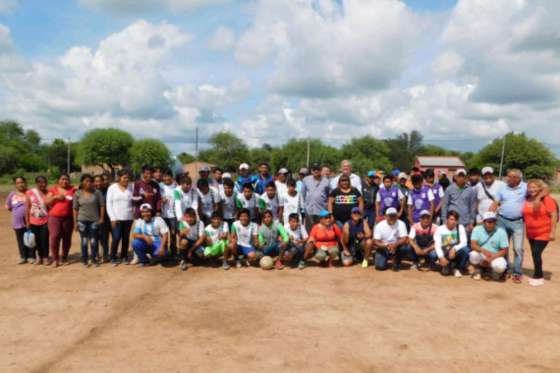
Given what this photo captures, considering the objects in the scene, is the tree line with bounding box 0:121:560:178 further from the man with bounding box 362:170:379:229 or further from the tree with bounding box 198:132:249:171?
the man with bounding box 362:170:379:229

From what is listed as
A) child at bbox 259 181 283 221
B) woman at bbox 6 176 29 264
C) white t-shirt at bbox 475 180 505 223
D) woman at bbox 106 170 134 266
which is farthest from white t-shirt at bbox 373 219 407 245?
woman at bbox 6 176 29 264

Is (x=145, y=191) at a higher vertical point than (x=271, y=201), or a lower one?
higher

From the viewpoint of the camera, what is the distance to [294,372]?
3484mm

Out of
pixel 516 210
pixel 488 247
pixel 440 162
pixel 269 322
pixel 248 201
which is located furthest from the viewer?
pixel 440 162

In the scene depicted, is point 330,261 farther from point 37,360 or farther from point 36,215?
point 36,215

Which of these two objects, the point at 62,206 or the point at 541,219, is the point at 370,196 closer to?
the point at 541,219

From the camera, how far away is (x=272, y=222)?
7422 mm

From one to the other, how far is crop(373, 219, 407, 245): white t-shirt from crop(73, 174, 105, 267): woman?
502 cm

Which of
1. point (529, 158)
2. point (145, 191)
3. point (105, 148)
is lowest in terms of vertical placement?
point (145, 191)

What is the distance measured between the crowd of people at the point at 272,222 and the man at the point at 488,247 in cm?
2

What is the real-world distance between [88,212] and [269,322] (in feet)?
13.6

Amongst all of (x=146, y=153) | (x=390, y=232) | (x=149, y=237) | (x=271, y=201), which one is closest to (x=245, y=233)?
(x=271, y=201)

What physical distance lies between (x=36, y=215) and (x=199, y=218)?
2.83 meters

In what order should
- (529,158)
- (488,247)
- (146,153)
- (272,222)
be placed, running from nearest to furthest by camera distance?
(488,247)
(272,222)
(529,158)
(146,153)
